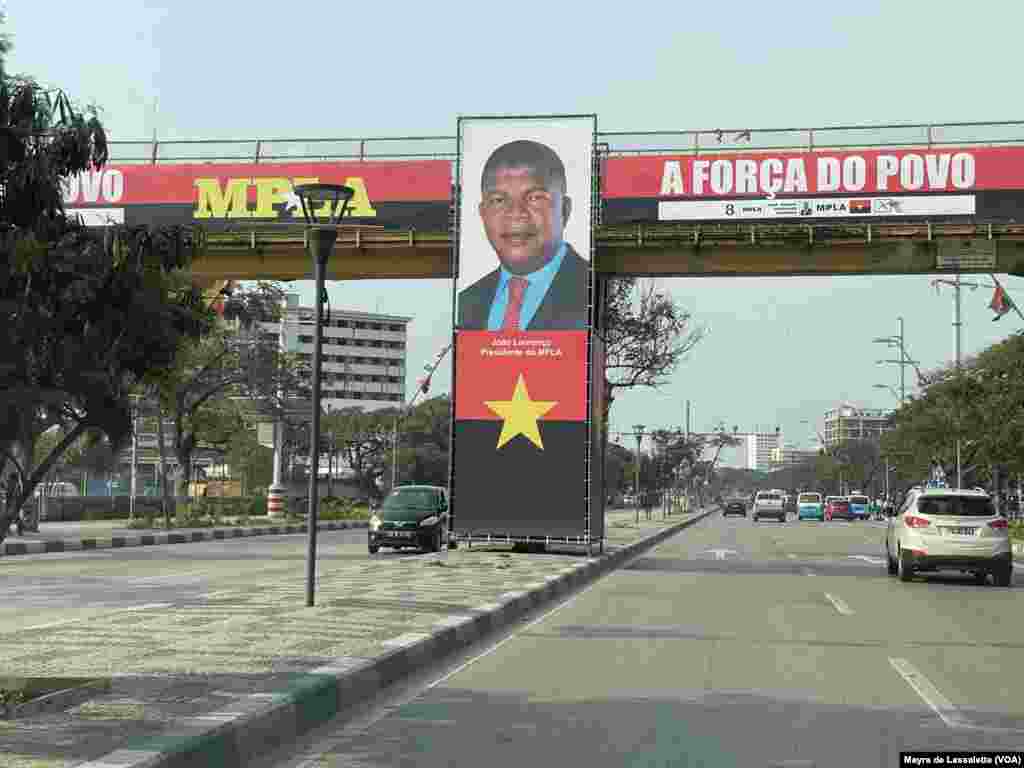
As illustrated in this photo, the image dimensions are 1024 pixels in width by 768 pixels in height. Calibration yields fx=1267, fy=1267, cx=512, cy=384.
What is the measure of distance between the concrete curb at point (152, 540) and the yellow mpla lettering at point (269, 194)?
361 inches

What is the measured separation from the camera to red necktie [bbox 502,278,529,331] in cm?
2711

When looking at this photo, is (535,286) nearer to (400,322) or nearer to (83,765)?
(83,765)

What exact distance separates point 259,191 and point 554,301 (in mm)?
7999

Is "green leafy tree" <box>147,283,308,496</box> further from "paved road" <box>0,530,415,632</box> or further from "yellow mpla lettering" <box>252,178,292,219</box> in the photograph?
"yellow mpla lettering" <box>252,178,292,219</box>

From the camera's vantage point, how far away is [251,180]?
3014 cm

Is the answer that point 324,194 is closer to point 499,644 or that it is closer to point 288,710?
point 499,644

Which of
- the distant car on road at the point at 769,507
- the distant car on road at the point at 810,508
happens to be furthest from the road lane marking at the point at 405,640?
the distant car on road at the point at 810,508

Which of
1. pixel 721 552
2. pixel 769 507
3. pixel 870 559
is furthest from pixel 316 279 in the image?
pixel 769 507

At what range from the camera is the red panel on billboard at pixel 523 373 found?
26734 mm

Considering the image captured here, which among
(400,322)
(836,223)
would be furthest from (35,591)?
(400,322)

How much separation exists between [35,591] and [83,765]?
1315cm

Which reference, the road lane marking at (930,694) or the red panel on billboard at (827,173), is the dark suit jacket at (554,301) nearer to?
the red panel on billboard at (827,173)

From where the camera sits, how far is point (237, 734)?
22.5 ft

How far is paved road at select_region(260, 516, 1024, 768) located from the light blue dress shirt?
1063cm
